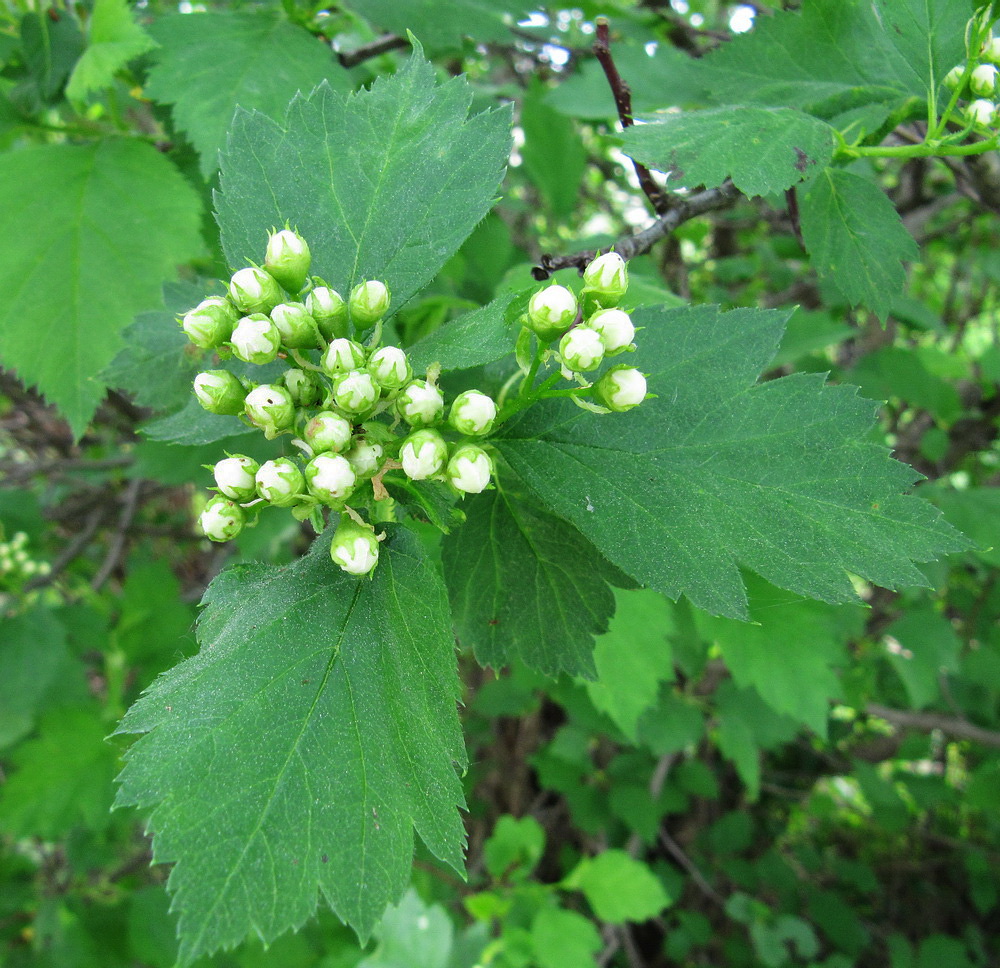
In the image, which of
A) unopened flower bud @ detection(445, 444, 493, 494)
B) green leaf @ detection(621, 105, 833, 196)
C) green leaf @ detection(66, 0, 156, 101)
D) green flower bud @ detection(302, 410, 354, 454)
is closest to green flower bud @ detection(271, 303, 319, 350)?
green flower bud @ detection(302, 410, 354, 454)

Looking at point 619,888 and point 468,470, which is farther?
point 619,888

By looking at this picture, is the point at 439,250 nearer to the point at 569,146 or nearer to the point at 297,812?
the point at 297,812

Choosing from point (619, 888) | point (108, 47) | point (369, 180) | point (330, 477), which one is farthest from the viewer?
point (619, 888)

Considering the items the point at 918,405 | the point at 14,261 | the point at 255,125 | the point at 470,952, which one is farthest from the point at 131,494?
the point at 918,405

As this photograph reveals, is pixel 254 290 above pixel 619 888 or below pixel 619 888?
above

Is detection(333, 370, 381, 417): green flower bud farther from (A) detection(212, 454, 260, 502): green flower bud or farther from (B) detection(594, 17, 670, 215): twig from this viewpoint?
(B) detection(594, 17, 670, 215): twig

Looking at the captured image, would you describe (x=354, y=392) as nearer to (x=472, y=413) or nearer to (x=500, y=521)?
(x=472, y=413)

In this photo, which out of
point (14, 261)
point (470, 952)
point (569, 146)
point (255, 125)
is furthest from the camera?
point (569, 146)

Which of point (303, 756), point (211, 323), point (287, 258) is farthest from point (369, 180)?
point (303, 756)
